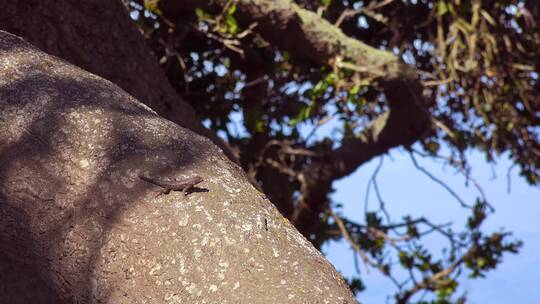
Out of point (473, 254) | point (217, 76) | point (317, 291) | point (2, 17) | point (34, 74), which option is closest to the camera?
point (317, 291)

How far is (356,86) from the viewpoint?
3965mm

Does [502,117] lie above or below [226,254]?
above

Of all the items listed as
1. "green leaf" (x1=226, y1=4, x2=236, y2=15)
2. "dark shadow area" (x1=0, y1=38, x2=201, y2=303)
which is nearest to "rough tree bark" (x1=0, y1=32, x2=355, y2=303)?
"dark shadow area" (x1=0, y1=38, x2=201, y2=303)

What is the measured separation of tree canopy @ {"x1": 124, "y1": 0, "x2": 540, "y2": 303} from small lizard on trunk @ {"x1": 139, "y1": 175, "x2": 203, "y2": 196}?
212 centimetres

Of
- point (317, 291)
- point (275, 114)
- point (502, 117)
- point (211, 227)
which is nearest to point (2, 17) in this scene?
point (211, 227)

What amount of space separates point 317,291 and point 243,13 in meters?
2.41

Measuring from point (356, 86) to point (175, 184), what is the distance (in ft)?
8.06

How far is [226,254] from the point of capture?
1542 mm

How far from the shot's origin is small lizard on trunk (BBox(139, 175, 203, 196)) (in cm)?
162

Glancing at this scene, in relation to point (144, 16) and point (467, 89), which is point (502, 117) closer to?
point (467, 89)

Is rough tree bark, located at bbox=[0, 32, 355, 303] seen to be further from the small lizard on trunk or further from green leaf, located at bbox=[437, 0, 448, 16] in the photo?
green leaf, located at bbox=[437, 0, 448, 16]

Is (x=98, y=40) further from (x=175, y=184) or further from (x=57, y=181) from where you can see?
(x=175, y=184)

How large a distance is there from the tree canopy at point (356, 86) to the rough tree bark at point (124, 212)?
191cm

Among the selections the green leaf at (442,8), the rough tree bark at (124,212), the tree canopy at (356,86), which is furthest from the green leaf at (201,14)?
the rough tree bark at (124,212)
